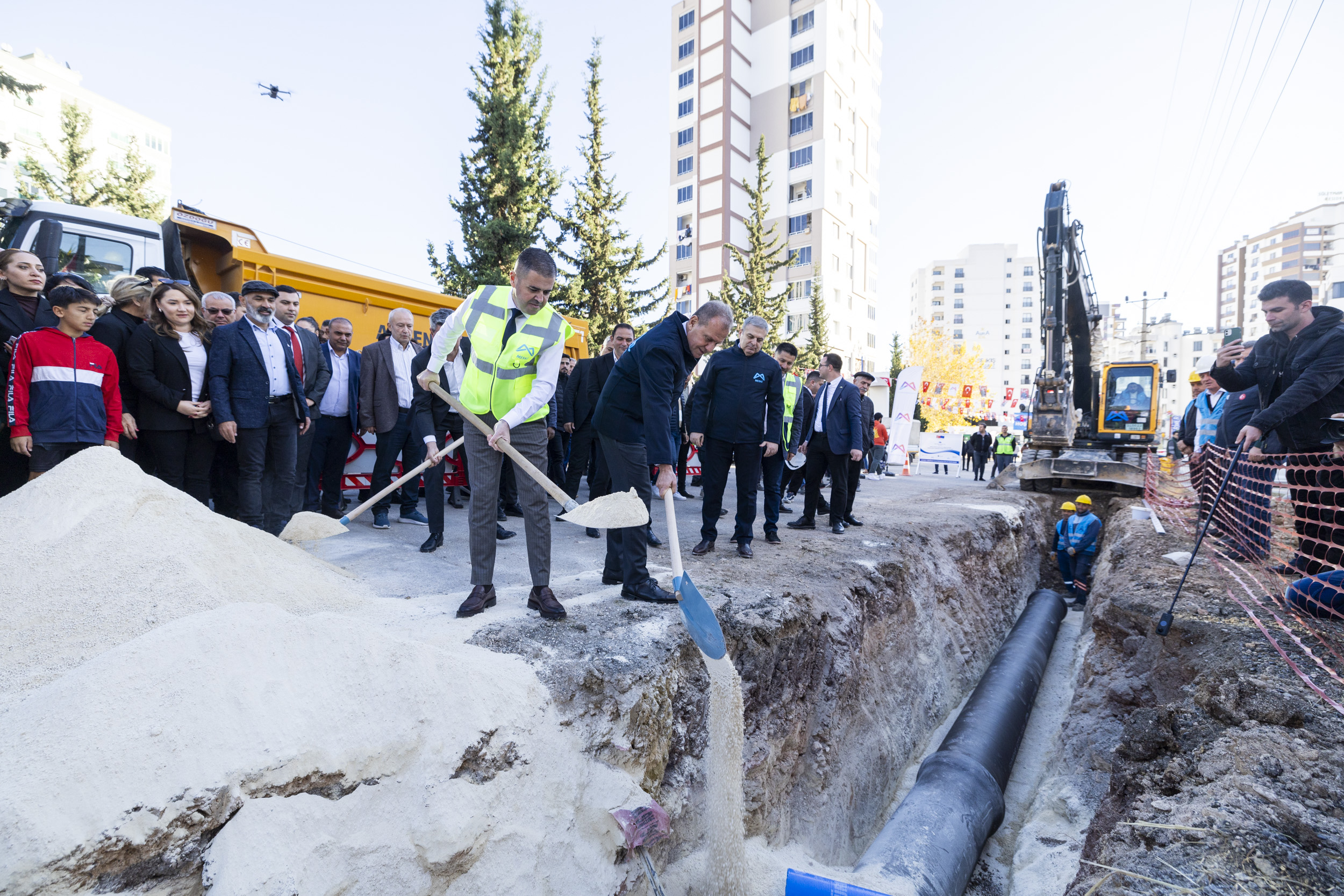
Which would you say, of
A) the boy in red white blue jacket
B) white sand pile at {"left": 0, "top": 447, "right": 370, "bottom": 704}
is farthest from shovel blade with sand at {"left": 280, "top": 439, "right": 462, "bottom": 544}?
the boy in red white blue jacket

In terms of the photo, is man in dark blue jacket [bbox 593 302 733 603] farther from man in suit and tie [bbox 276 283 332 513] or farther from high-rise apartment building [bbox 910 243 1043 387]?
high-rise apartment building [bbox 910 243 1043 387]

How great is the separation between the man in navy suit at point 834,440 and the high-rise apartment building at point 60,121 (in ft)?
106

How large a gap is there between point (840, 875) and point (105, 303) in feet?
18.2

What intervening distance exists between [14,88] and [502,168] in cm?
1020

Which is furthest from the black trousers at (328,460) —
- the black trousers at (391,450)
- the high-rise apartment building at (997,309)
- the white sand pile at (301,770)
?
the high-rise apartment building at (997,309)

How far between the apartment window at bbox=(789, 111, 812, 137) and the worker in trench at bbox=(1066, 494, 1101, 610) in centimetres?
4070

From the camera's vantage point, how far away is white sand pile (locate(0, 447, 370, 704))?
233 centimetres

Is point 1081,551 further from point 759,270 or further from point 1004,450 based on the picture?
point 759,270

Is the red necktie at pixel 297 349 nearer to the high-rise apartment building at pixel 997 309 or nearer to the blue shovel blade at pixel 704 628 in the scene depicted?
the blue shovel blade at pixel 704 628

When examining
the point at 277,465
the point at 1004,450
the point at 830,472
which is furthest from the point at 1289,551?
the point at 1004,450

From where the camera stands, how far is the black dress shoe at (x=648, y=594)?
3611 millimetres

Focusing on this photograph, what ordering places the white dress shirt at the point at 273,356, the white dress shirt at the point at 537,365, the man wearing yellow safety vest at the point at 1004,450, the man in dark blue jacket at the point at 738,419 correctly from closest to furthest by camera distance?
the white dress shirt at the point at 537,365, the white dress shirt at the point at 273,356, the man in dark blue jacket at the point at 738,419, the man wearing yellow safety vest at the point at 1004,450

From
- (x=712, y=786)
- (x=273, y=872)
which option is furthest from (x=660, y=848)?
(x=273, y=872)

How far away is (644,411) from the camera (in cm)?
367
